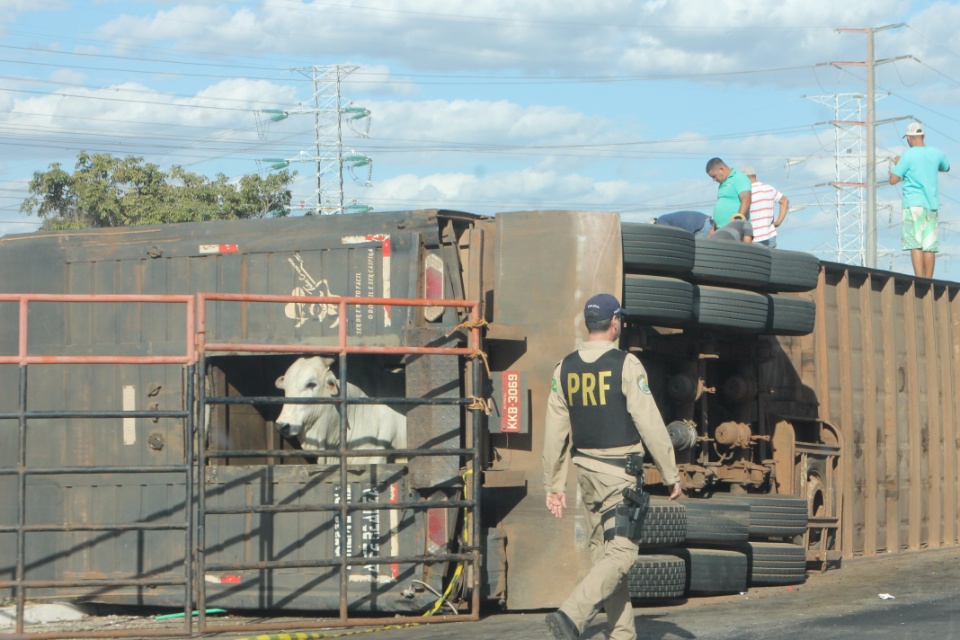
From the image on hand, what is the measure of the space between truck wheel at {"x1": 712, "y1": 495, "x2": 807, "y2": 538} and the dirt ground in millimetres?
480

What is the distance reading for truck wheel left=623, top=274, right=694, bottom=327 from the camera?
9367 mm

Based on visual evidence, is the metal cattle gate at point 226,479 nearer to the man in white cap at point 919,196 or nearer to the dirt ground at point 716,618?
the dirt ground at point 716,618

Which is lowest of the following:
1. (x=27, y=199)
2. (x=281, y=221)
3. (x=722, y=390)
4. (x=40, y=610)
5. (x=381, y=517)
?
(x=40, y=610)

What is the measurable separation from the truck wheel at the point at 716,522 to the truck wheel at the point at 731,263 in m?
1.80

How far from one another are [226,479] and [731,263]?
432 centimetres

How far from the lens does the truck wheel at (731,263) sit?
10125mm

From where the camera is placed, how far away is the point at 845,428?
1282 cm

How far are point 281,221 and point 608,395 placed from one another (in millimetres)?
3375

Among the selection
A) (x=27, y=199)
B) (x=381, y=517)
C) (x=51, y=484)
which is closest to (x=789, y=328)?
(x=381, y=517)

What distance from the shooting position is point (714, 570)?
9.99 m

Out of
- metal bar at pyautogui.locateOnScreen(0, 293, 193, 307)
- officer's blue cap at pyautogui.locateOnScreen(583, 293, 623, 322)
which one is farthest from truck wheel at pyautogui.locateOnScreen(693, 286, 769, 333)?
metal bar at pyautogui.locateOnScreen(0, 293, 193, 307)

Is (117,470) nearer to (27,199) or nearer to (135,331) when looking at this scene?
(135,331)

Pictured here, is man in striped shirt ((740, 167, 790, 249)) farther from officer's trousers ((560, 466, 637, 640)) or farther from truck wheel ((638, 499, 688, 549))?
officer's trousers ((560, 466, 637, 640))

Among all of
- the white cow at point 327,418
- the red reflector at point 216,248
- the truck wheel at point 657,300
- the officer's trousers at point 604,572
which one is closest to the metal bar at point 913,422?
the truck wheel at point 657,300
